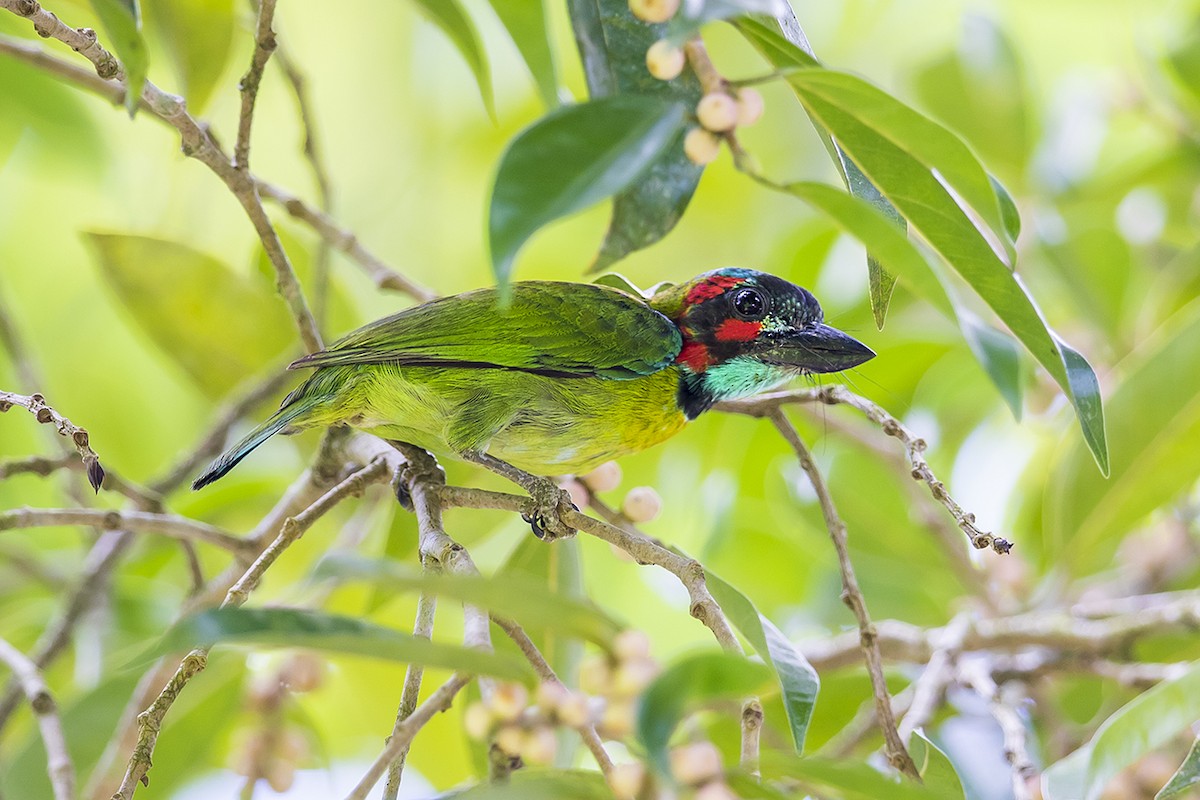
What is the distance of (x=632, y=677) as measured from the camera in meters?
1.17

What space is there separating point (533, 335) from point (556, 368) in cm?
8

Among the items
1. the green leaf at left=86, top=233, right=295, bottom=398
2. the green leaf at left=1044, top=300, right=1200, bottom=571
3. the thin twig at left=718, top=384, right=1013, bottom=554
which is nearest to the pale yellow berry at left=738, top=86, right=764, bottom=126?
the thin twig at left=718, top=384, right=1013, bottom=554

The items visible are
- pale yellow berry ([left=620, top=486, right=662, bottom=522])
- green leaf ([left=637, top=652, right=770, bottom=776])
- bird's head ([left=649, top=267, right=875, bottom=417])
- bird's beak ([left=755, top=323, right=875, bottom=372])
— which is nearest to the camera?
green leaf ([left=637, top=652, right=770, bottom=776])

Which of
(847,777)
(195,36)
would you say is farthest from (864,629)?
(195,36)

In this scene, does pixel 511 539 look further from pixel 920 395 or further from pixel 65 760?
pixel 65 760

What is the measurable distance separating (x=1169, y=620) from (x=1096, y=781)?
0.73 metres

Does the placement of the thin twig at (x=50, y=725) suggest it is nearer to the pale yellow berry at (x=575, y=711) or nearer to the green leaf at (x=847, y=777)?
the pale yellow berry at (x=575, y=711)

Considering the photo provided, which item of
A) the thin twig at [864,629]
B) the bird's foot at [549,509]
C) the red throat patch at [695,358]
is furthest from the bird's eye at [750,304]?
the bird's foot at [549,509]

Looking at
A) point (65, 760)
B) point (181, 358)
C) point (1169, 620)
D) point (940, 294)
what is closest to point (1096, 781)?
point (1169, 620)

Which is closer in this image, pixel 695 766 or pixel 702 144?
pixel 695 766

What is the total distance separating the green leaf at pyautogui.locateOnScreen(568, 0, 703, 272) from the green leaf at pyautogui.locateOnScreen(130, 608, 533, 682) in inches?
35.6

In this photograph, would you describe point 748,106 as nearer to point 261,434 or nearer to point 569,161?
point 569,161

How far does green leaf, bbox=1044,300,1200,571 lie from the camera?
246 cm

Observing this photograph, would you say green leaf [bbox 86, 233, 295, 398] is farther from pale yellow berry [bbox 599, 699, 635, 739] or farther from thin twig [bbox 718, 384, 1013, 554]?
pale yellow berry [bbox 599, 699, 635, 739]
